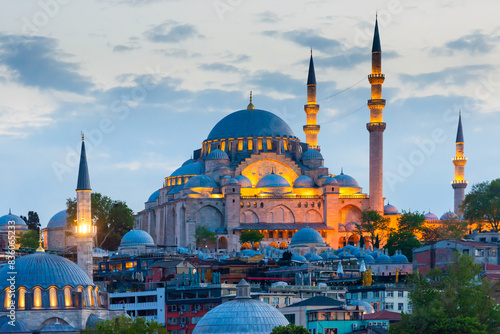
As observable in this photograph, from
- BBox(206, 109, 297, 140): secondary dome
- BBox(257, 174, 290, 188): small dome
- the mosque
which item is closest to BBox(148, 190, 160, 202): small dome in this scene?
the mosque

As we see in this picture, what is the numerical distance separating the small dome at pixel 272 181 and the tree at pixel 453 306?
51.6 m

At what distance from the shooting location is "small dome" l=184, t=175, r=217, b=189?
370ft

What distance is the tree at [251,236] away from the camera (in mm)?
107137

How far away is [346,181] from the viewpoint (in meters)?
115

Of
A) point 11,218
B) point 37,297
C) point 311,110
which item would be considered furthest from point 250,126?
point 37,297

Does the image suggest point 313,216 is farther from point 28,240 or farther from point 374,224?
point 28,240

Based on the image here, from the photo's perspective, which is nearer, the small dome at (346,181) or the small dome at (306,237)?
the small dome at (306,237)

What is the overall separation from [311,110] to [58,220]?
76.3 feet

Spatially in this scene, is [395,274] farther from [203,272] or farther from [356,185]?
[356,185]

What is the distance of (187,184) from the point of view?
113562 mm

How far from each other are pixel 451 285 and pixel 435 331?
4.32m

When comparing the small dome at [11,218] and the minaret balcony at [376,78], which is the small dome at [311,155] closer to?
the minaret balcony at [376,78]

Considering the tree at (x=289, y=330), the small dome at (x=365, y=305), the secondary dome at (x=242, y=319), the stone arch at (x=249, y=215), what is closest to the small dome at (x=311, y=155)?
the stone arch at (x=249, y=215)

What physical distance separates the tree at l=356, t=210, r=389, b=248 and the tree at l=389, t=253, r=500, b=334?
143 feet
